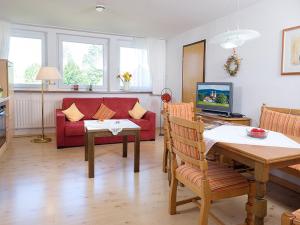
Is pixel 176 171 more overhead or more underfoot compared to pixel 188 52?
more underfoot

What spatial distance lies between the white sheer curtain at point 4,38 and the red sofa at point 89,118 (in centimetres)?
146

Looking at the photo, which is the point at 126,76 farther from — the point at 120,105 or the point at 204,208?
the point at 204,208

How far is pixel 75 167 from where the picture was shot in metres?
3.38

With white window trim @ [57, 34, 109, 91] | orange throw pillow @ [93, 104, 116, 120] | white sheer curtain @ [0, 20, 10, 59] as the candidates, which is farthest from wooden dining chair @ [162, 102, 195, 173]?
white sheer curtain @ [0, 20, 10, 59]

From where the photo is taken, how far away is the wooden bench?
2.48m

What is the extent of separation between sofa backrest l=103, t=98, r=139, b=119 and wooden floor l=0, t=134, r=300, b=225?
1648 mm

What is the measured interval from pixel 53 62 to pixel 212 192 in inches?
188

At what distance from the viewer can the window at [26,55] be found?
509 centimetres

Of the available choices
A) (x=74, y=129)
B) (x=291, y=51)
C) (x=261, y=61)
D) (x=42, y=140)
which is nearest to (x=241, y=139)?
(x=291, y=51)

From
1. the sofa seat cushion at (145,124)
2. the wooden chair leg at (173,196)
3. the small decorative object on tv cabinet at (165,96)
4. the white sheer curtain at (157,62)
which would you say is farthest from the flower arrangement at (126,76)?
the wooden chair leg at (173,196)

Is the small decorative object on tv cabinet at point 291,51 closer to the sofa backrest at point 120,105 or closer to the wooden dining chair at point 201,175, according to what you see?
the wooden dining chair at point 201,175

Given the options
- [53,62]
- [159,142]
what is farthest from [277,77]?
[53,62]

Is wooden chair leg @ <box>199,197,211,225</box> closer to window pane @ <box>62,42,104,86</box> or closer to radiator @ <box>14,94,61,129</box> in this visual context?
radiator @ <box>14,94,61,129</box>

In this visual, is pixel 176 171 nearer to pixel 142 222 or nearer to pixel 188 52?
pixel 142 222
